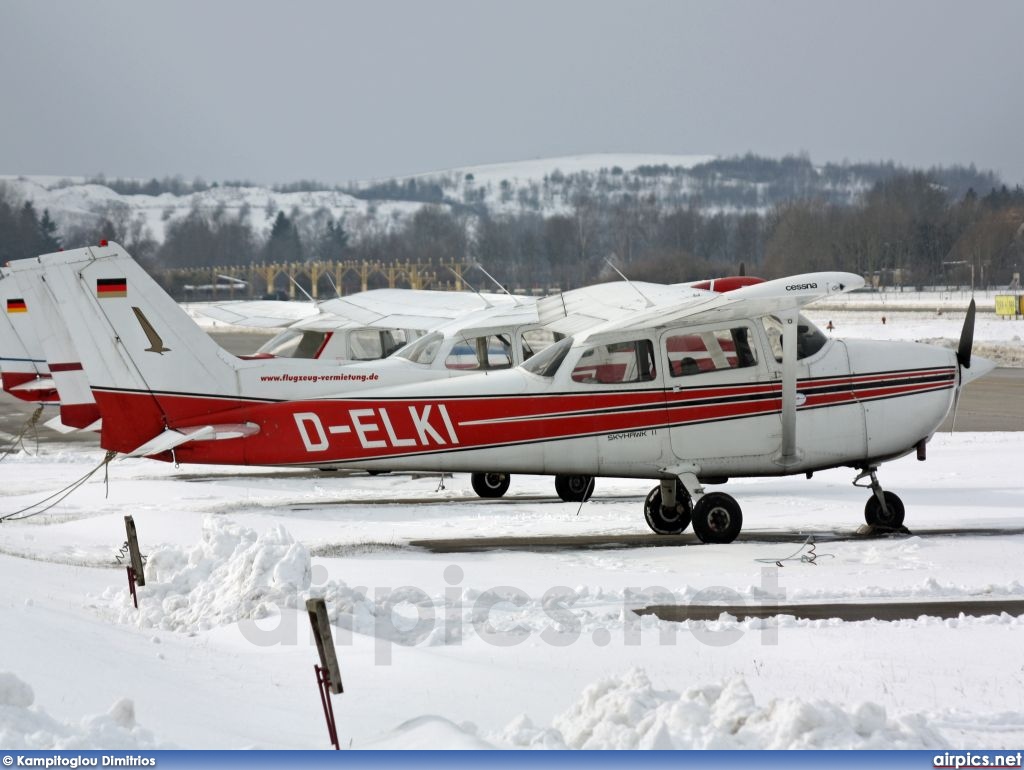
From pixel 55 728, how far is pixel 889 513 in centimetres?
835

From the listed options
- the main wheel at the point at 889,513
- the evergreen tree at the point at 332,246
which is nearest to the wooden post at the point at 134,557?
the main wheel at the point at 889,513

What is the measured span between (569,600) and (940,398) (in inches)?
192

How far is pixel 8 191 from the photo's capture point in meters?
171

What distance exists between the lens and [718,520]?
11.0 meters

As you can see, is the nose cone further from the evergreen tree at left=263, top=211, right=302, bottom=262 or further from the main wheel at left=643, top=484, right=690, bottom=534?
the evergreen tree at left=263, top=211, right=302, bottom=262

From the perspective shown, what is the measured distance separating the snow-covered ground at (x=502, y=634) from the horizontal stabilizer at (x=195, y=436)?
2.46ft

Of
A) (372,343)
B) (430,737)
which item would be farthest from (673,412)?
(372,343)

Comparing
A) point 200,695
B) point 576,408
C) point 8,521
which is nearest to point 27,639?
point 200,695

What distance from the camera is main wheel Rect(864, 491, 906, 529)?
11289 millimetres

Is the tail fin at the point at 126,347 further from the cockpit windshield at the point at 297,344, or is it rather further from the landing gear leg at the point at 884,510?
the landing gear leg at the point at 884,510

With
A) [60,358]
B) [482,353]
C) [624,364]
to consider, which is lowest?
[482,353]

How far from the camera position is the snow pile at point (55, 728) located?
4.68 metres
